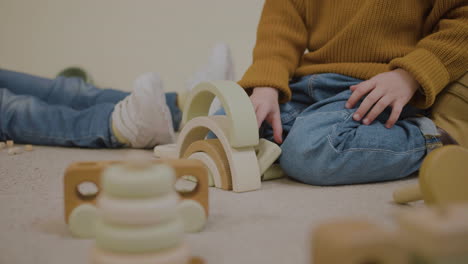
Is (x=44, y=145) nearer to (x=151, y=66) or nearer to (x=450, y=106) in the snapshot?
(x=151, y=66)

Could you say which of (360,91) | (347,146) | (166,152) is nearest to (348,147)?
(347,146)

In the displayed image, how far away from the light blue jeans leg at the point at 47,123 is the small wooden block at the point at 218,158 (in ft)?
Answer: 1.63

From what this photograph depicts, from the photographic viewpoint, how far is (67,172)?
0.50 meters

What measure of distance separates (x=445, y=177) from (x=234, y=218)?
263mm

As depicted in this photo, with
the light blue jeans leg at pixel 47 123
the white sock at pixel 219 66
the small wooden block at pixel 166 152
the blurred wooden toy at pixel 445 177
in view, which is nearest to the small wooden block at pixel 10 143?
the light blue jeans leg at pixel 47 123

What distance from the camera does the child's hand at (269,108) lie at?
825 millimetres

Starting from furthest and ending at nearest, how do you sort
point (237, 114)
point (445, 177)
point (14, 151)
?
point (14, 151) < point (237, 114) < point (445, 177)

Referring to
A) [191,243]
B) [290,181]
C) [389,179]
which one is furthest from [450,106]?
[191,243]

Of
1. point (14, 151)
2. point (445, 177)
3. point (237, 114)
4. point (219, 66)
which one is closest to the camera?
point (445, 177)

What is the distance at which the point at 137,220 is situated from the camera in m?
0.35

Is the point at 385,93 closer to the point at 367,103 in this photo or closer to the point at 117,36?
the point at 367,103

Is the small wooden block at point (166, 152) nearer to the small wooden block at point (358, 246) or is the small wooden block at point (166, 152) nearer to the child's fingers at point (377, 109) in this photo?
the child's fingers at point (377, 109)

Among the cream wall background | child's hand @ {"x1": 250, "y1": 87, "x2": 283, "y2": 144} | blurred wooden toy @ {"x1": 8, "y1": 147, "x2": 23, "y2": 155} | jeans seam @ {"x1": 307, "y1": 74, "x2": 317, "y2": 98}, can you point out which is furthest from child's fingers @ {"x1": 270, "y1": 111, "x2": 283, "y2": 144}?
the cream wall background

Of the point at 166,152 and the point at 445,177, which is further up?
the point at 445,177
